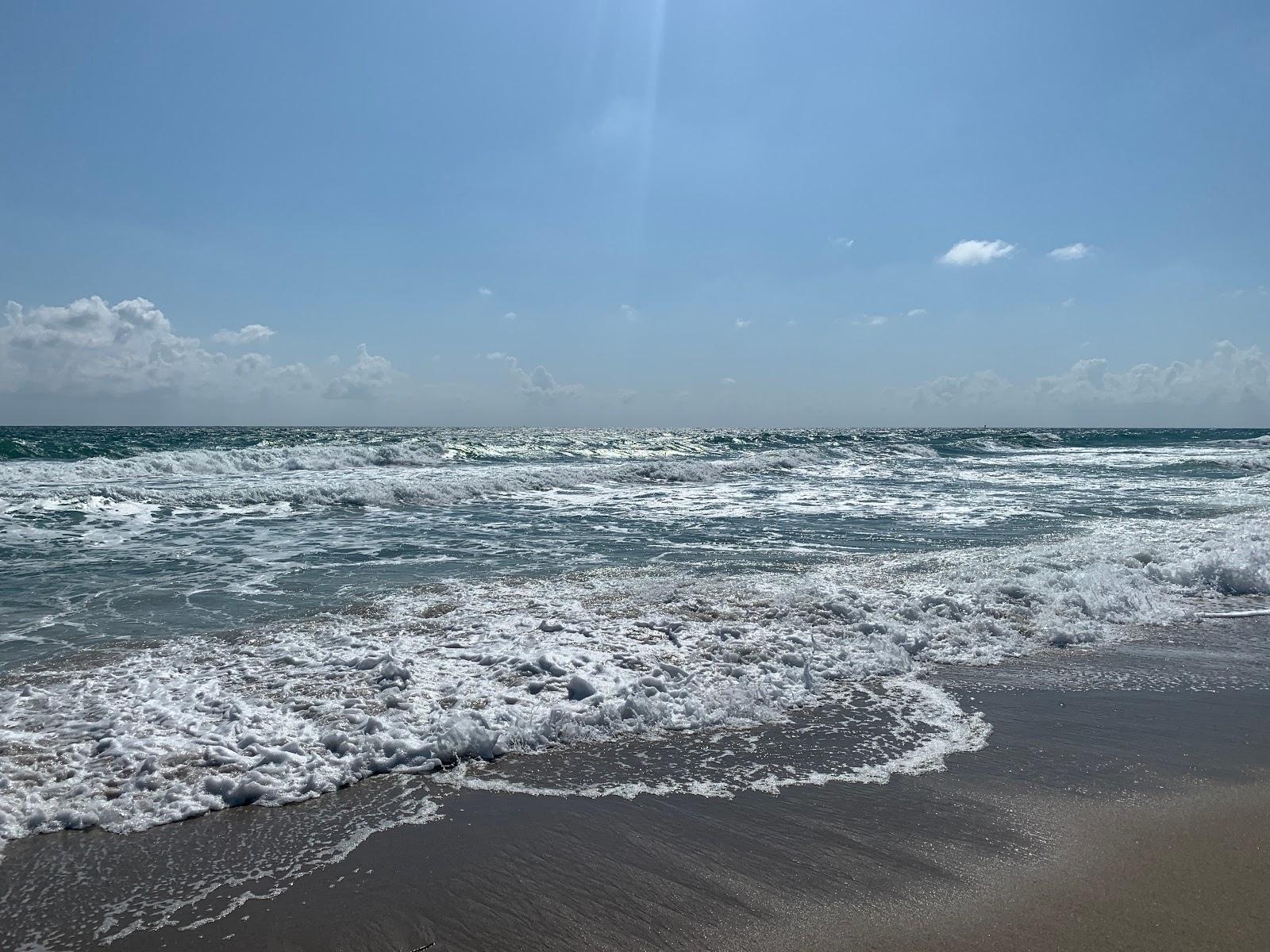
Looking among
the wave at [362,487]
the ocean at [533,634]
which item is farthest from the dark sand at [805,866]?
the wave at [362,487]

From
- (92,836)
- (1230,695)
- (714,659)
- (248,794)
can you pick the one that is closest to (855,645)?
(714,659)

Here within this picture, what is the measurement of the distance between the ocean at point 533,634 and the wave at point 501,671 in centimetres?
3

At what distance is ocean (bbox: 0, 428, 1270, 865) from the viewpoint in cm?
425

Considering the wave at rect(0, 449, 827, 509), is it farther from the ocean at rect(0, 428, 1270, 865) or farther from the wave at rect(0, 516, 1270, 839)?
the wave at rect(0, 516, 1270, 839)

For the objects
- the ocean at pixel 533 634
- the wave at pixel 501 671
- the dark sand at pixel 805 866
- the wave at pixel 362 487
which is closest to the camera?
the dark sand at pixel 805 866

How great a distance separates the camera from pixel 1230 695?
17.5 ft

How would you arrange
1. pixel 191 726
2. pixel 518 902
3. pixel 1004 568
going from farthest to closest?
pixel 1004 568 → pixel 191 726 → pixel 518 902

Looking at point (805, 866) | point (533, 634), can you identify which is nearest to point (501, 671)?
point (533, 634)

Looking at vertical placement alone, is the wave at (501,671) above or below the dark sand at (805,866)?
above

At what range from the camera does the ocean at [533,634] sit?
167 inches

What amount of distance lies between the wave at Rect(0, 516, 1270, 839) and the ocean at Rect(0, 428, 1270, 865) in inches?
1.0

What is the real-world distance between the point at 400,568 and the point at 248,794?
20.3 feet

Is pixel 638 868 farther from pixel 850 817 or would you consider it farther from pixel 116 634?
pixel 116 634

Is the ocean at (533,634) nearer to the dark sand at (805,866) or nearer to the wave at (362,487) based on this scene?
the dark sand at (805,866)
